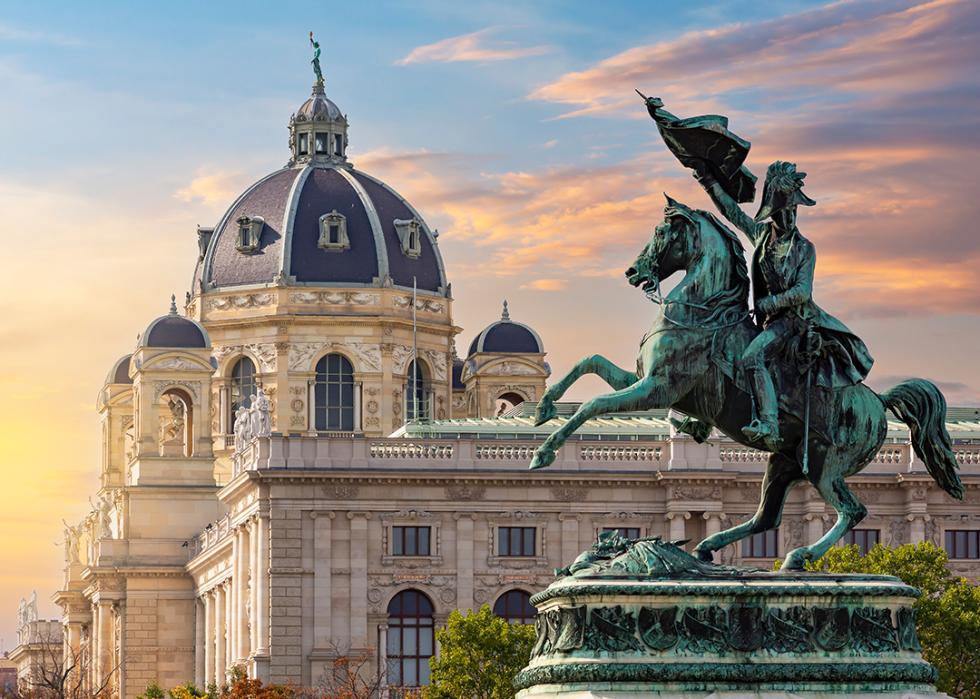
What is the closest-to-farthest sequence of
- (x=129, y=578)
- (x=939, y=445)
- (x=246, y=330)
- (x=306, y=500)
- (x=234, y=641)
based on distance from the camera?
(x=939, y=445) → (x=306, y=500) → (x=234, y=641) → (x=129, y=578) → (x=246, y=330)

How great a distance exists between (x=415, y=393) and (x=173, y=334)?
1541 centimetres

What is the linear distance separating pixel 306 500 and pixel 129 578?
30.7m

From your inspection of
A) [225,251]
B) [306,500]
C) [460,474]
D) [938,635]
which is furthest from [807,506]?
[225,251]

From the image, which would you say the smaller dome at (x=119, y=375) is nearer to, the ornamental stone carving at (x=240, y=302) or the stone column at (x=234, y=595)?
the ornamental stone carving at (x=240, y=302)

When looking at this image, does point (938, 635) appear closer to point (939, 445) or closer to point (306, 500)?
point (306, 500)

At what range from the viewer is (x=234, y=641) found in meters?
93.1

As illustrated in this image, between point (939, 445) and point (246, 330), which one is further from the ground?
point (246, 330)

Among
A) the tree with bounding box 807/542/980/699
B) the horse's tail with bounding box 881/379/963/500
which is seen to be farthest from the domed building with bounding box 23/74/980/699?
the horse's tail with bounding box 881/379/963/500

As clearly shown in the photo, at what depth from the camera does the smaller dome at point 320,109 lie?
440 feet

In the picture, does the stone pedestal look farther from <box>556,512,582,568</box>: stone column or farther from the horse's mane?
<box>556,512,582,568</box>: stone column

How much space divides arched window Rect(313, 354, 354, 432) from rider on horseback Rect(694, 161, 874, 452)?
101m

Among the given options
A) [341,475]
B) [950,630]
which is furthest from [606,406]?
[341,475]

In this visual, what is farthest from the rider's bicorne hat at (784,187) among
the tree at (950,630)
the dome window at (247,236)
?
the dome window at (247,236)

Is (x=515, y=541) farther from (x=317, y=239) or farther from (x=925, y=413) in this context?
(x=925, y=413)
